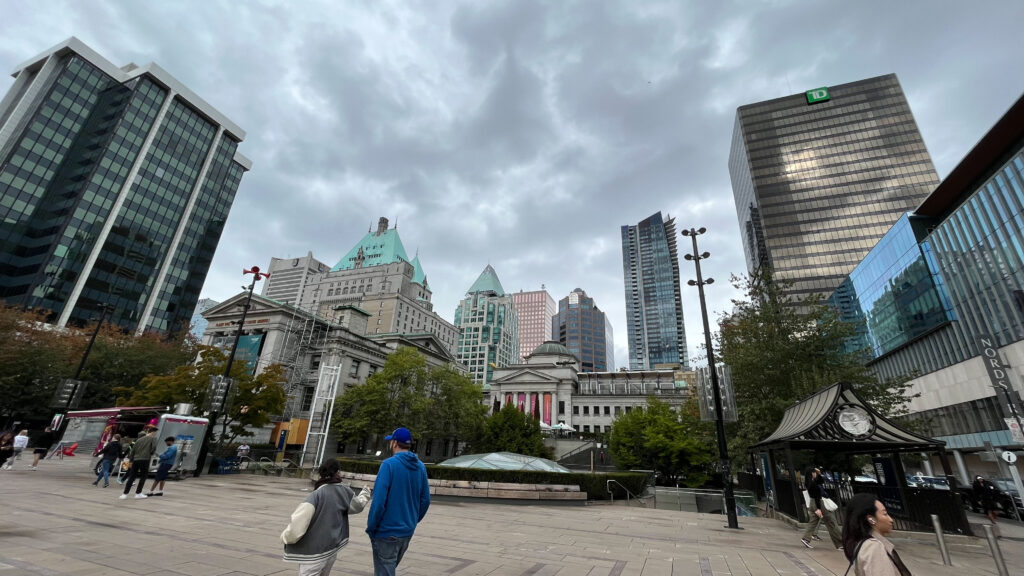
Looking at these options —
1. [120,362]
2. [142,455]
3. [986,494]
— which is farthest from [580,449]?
[120,362]

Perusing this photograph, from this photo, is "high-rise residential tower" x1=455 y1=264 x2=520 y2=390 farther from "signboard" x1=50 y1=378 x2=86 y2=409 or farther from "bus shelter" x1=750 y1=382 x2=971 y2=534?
"bus shelter" x1=750 y1=382 x2=971 y2=534

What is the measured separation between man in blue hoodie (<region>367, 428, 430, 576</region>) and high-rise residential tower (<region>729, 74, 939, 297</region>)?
91776 mm

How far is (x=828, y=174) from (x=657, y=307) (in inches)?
4047

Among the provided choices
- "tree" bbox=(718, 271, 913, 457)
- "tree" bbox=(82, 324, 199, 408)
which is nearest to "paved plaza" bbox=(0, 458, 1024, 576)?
"tree" bbox=(718, 271, 913, 457)

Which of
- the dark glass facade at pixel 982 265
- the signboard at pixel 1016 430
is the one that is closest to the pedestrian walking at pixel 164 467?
the signboard at pixel 1016 430

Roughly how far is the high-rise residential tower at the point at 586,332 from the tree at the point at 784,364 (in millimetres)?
149471

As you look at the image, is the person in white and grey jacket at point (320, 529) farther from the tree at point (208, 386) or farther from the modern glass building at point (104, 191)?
the modern glass building at point (104, 191)

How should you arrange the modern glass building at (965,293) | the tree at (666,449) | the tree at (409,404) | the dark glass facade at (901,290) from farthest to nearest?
the dark glass facade at (901,290)
the tree at (409,404)
the tree at (666,449)
the modern glass building at (965,293)

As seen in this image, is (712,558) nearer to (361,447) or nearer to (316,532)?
(316,532)

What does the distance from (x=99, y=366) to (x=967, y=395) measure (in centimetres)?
7381

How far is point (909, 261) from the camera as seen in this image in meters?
45.7

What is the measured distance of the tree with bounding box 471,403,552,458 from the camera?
4369 cm

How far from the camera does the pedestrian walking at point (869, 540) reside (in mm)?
3311

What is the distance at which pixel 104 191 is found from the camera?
72.6m
